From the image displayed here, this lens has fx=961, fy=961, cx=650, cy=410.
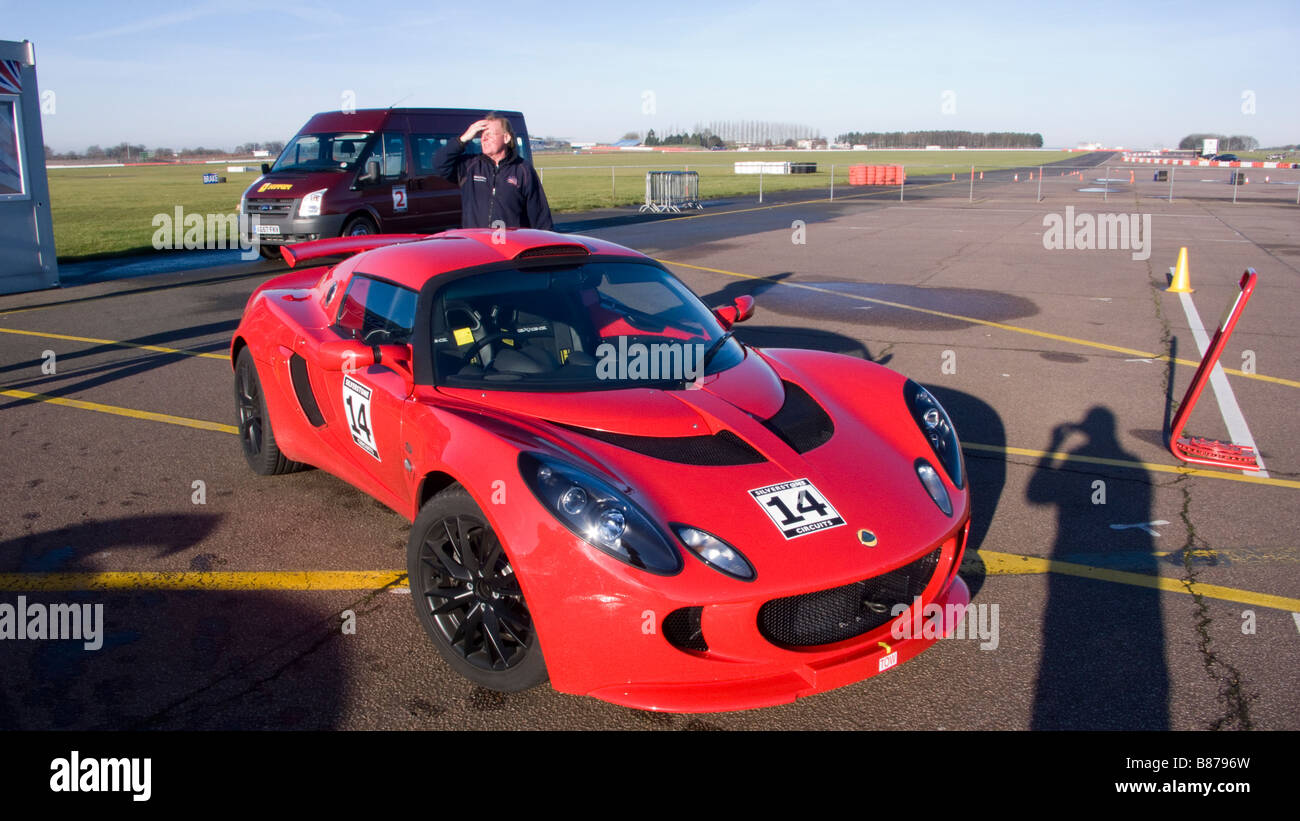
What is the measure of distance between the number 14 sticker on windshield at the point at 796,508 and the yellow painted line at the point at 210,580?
177cm

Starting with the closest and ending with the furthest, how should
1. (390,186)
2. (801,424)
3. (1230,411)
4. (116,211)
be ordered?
(801,424) < (1230,411) < (390,186) < (116,211)

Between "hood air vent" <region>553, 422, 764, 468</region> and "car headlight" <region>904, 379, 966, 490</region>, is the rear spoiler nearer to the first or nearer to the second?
"hood air vent" <region>553, 422, 764, 468</region>

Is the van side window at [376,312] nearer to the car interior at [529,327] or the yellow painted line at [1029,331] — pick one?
the car interior at [529,327]

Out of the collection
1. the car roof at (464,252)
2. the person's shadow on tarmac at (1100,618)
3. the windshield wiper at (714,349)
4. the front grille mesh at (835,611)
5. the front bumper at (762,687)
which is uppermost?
the car roof at (464,252)

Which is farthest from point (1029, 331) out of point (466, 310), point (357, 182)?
point (357, 182)

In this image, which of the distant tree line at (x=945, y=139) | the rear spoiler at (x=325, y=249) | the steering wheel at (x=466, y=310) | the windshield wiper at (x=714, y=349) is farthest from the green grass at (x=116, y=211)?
the distant tree line at (x=945, y=139)

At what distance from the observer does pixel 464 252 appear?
432 cm

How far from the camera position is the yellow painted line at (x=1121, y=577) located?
3.89m

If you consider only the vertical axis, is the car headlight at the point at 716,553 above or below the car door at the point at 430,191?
below

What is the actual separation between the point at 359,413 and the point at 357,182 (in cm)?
1109

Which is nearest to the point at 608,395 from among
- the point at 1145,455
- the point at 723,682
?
the point at 723,682

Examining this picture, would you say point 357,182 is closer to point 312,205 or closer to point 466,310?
point 312,205

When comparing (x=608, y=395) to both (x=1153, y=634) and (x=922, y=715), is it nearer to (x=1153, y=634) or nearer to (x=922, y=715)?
(x=922, y=715)

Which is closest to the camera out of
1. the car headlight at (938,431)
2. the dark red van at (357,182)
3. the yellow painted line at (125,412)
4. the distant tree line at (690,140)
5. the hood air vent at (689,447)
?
the hood air vent at (689,447)
